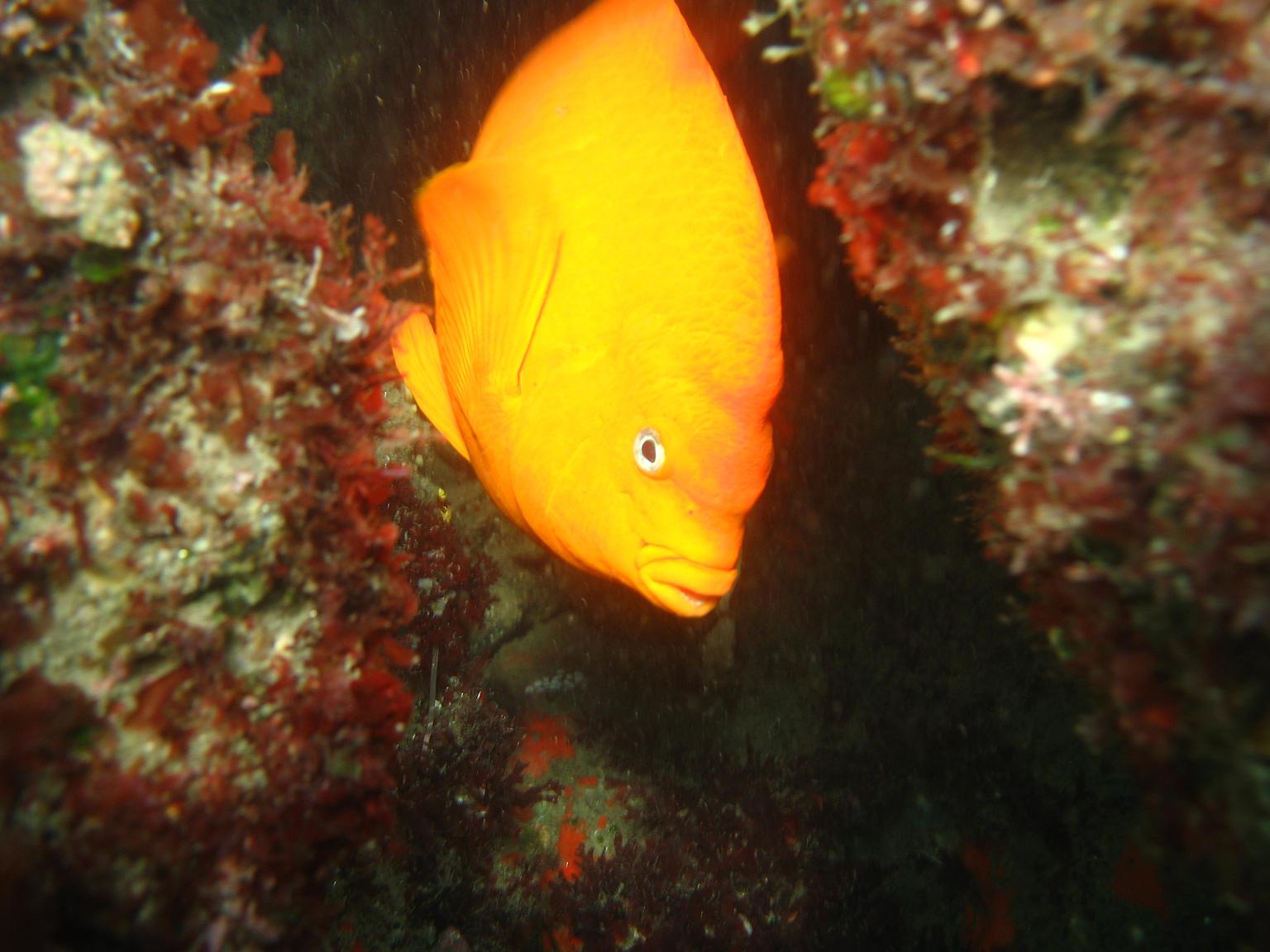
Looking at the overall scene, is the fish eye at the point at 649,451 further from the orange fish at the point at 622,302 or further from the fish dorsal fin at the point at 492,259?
the fish dorsal fin at the point at 492,259

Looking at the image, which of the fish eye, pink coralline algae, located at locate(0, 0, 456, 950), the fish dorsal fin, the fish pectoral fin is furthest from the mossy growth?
the fish pectoral fin

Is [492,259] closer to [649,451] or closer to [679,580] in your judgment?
[649,451]

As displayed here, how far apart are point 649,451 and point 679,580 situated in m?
0.59

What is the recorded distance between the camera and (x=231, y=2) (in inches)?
173

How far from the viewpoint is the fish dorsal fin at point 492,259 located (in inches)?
125

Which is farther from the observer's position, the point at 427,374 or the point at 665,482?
the point at 427,374

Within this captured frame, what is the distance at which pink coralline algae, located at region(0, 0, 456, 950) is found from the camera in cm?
169

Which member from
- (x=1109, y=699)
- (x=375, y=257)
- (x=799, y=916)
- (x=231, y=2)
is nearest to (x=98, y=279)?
(x=375, y=257)

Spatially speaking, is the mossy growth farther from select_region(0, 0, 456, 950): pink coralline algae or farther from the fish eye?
the fish eye

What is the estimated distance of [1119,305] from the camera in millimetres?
1565

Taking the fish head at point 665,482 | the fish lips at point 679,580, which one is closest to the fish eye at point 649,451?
the fish head at point 665,482


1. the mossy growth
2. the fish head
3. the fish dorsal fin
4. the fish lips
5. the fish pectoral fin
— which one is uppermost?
the mossy growth

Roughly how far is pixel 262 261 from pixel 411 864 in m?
3.54

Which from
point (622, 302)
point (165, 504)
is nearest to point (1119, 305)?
point (622, 302)
